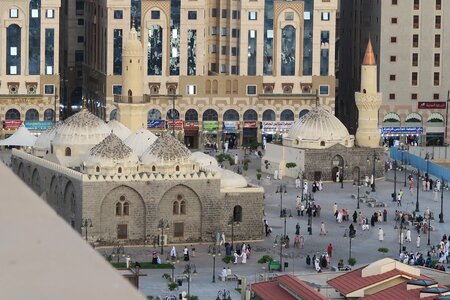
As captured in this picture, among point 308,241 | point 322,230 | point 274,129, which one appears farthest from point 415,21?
point 308,241

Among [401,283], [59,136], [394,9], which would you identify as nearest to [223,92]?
[394,9]

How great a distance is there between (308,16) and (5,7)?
21.0 meters

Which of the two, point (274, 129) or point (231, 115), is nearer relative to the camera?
point (231, 115)

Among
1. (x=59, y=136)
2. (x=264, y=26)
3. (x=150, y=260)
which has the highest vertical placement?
(x=264, y=26)

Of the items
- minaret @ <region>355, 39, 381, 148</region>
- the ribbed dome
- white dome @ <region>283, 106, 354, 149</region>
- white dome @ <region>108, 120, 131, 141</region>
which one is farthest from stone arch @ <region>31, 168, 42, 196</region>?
minaret @ <region>355, 39, 381, 148</region>

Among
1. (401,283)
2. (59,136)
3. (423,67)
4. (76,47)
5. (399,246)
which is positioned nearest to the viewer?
(401,283)

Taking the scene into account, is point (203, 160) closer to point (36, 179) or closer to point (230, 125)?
point (36, 179)

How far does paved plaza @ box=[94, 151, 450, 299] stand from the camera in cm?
5438

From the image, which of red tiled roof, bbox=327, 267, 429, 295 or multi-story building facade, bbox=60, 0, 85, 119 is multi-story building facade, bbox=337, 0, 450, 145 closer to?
multi-story building facade, bbox=60, 0, 85, 119

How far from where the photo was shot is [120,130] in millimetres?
72812

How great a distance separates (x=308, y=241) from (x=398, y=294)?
2832 cm

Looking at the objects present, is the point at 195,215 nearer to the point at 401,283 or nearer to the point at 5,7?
the point at 401,283

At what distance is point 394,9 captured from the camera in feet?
338

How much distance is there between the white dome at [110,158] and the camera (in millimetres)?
62781
